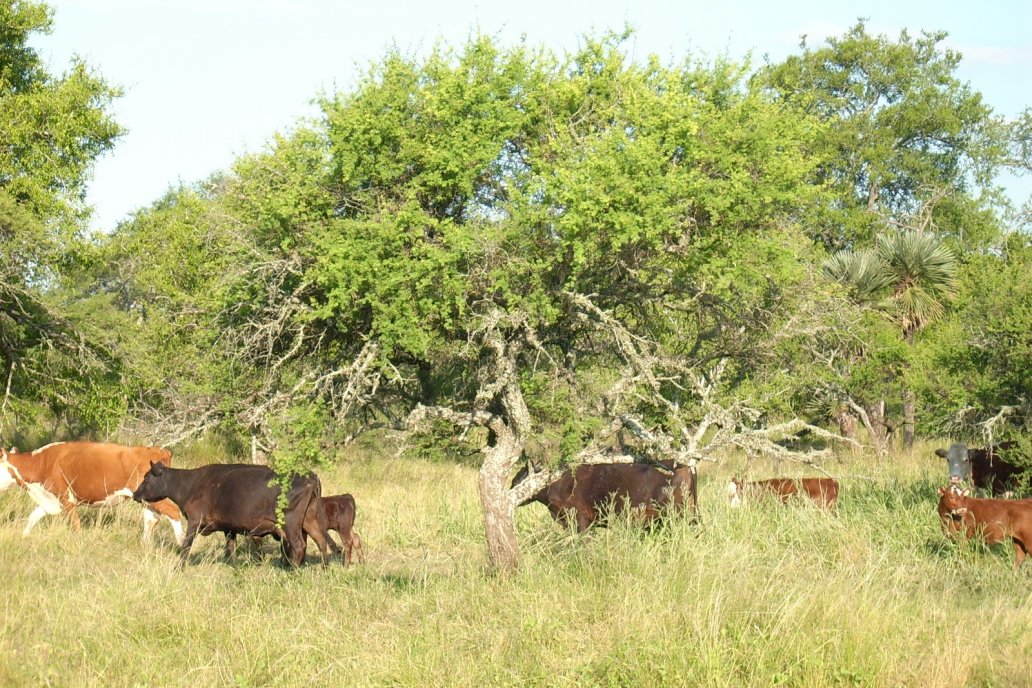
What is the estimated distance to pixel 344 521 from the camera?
13773 millimetres

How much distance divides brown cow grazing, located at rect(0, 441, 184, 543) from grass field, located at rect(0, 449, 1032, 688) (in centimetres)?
197

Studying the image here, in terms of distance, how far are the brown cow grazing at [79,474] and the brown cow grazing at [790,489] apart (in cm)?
774

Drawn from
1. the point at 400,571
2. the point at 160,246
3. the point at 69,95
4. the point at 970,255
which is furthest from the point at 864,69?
the point at 400,571

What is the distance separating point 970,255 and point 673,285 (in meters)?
22.8

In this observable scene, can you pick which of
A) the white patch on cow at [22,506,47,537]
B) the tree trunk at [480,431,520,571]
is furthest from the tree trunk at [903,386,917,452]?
the white patch on cow at [22,506,47,537]

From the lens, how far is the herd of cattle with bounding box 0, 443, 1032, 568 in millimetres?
12773

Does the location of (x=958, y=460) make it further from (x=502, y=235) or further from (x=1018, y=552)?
(x=502, y=235)

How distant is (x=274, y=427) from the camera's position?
1010 centimetres

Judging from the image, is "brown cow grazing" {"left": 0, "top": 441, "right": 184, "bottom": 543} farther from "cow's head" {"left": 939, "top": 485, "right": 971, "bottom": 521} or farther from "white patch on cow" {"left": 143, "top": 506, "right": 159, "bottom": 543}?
"cow's head" {"left": 939, "top": 485, "right": 971, "bottom": 521}

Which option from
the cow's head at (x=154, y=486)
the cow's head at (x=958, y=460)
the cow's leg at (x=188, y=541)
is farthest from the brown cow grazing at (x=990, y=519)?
the cow's head at (x=154, y=486)

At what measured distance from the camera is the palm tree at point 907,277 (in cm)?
2700

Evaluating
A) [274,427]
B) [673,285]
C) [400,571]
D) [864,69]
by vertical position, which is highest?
[864,69]

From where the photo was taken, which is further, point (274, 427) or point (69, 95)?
point (69, 95)

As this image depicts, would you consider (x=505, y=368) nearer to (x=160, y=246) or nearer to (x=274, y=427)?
(x=274, y=427)
